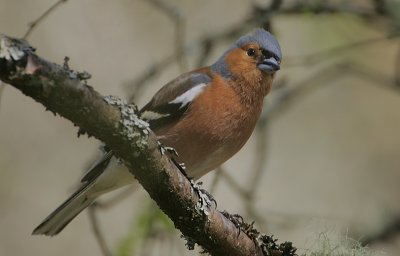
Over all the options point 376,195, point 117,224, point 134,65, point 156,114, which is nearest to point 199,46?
point 156,114

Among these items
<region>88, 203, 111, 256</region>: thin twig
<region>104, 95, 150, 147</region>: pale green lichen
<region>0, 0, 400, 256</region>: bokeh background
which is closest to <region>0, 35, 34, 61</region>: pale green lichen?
<region>104, 95, 150, 147</region>: pale green lichen

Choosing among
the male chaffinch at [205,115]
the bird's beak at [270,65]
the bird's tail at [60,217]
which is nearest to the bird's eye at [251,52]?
the male chaffinch at [205,115]

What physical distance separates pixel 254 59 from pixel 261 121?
2.80 feet

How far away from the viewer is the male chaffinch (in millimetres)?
4738

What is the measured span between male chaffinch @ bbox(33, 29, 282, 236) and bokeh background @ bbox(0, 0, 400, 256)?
1.33ft

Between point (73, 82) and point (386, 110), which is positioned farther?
point (386, 110)

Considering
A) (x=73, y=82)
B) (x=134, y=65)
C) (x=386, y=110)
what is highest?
(x=134, y=65)

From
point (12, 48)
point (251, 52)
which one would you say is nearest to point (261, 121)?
point (251, 52)

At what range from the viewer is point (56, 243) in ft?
24.6

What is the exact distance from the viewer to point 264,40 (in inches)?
203

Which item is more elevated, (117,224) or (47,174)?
(47,174)

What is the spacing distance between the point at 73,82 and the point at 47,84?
0.11 m

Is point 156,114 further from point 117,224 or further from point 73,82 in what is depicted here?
point 117,224

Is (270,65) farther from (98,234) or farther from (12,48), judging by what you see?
(12,48)
